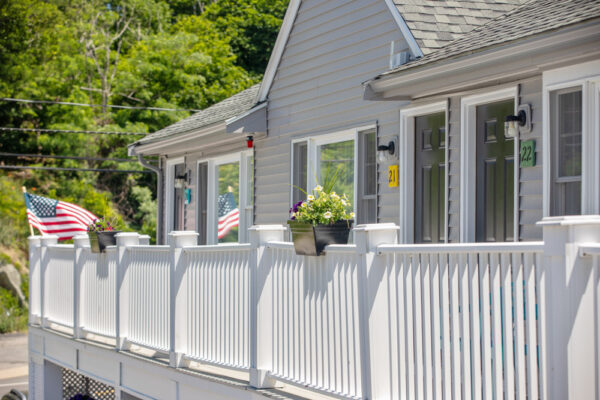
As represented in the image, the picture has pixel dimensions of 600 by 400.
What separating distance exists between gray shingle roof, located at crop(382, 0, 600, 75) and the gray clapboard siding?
131 centimetres

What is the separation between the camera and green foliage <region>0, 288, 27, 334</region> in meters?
25.0

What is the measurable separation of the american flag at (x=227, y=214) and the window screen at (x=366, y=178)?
12.1ft

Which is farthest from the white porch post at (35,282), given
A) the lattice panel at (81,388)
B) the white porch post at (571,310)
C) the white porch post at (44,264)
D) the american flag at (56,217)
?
the white porch post at (571,310)

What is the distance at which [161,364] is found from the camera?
769cm

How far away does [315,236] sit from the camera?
5328 millimetres

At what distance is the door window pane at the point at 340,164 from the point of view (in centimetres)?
976

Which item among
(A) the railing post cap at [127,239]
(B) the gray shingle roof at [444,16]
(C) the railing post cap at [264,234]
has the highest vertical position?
(B) the gray shingle roof at [444,16]

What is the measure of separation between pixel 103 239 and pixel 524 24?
535cm

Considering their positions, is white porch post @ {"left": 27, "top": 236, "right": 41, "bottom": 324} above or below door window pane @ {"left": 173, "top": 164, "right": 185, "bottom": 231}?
below

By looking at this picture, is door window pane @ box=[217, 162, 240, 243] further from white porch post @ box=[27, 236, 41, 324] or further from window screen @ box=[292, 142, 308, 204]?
white porch post @ box=[27, 236, 41, 324]

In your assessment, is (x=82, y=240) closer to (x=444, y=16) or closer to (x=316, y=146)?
(x=316, y=146)

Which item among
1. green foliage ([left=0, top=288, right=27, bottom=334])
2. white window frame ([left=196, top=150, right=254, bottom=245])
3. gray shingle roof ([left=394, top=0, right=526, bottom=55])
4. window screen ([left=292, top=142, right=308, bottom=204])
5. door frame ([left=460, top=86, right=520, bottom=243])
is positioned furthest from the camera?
green foliage ([left=0, top=288, right=27, bottom=334])

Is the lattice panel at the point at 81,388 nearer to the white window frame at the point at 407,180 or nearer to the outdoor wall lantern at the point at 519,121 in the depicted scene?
the white window frame at the point at 407,180

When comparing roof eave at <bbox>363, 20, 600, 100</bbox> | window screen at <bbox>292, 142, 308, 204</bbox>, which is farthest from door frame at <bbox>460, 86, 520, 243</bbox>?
window screen at <bbox>292, 142, 308, 204</bbox>
